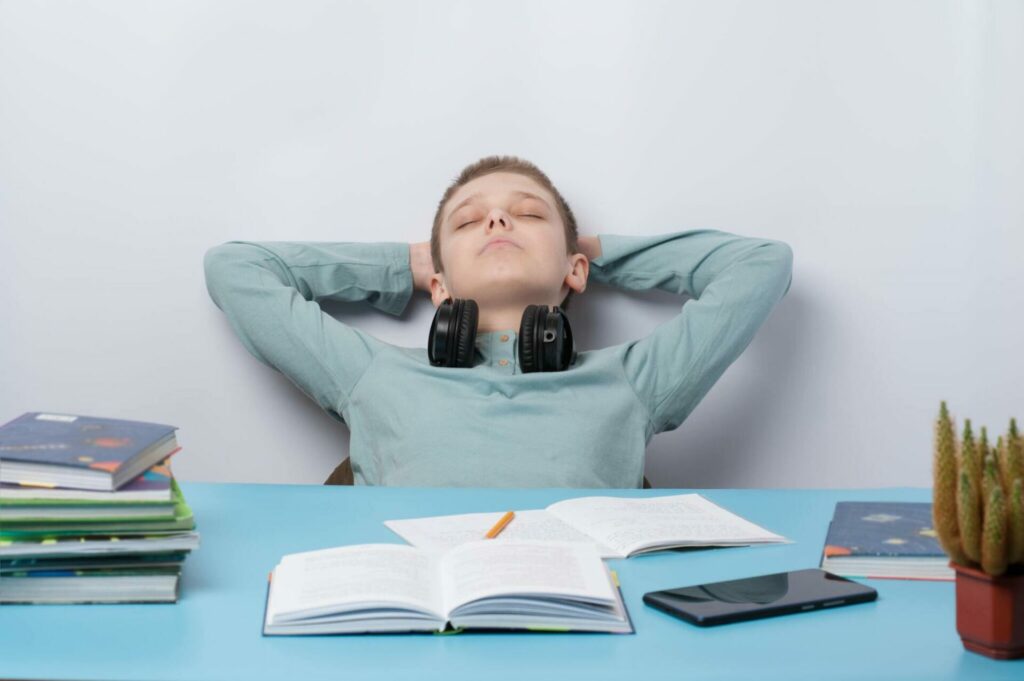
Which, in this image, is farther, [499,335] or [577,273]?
[577,273]

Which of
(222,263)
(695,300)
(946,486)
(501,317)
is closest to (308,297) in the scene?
(222,263)

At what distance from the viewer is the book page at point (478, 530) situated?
1317 millimetres

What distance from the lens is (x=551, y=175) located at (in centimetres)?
249

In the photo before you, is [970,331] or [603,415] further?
[970,331]

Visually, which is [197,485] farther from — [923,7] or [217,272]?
[923,7]

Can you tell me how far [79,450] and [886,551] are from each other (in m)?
0.88

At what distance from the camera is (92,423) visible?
129cm

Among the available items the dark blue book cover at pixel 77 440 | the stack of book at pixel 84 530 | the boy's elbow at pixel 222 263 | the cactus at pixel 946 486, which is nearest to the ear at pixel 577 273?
the boy's elbow at pixel 222 263

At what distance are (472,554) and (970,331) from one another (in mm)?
1737

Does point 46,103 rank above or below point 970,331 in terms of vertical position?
above

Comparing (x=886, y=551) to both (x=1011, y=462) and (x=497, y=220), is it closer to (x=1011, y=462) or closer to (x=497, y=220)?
(x=1011, y=462)

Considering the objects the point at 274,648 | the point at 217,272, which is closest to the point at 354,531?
the point at 274,648

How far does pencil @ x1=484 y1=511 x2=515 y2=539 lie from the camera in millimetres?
1353

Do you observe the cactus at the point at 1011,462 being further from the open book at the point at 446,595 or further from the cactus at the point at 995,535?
the open book at the point at 446,595
